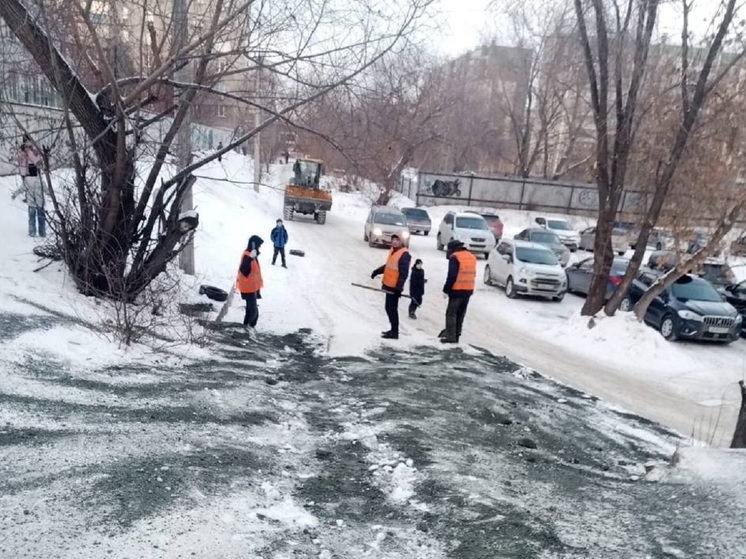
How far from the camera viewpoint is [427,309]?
1339 cm

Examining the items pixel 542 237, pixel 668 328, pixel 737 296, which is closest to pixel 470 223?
pixel 542 237

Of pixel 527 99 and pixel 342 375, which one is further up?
pixel 527 99

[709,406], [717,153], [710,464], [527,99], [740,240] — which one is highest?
[527,99]

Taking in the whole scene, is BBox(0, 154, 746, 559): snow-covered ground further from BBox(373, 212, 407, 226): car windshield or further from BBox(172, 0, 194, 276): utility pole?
BBox(373, 212, 407, 226): car windshield

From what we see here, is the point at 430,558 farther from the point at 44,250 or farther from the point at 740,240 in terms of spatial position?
the point at 740,240

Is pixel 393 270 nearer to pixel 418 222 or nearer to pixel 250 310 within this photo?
pixel 250 310

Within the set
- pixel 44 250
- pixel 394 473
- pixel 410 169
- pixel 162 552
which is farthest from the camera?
pixel 410 169

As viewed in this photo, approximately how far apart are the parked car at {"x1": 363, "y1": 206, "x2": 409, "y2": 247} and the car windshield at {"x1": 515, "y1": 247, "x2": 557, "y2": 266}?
20.8ft

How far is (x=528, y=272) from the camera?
15789 millimetres

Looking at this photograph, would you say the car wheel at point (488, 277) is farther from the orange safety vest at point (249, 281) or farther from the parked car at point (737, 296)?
the orange safety vest at point (249, 281)

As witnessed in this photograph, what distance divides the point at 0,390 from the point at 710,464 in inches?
222

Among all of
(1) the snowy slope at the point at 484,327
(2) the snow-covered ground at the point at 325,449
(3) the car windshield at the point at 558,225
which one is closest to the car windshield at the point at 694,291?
(1) the snowy slope at the point at 484,327

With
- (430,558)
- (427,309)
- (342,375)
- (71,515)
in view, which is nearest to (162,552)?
(71,515)


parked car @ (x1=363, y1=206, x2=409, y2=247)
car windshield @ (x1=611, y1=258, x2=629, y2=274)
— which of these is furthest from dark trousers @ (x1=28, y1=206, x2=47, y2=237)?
car windshield @ (x1=611, y1=258, x2=629, y2=274)
